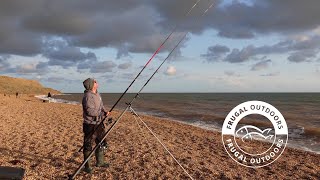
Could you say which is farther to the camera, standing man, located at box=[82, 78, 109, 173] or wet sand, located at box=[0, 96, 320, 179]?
wet sand, located at box=[0, 96, 320, 179]

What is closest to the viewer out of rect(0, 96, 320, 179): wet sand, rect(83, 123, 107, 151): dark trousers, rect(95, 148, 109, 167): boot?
rect(83, 123, 107, 151): dark trousers

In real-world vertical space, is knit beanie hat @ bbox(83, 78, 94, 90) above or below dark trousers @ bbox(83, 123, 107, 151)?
above

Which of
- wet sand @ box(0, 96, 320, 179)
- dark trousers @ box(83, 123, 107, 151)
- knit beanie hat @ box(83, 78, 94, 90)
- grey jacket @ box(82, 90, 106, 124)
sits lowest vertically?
wet sand @ box(0, 96, 320, 179)

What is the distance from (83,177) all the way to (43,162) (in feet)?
6.38

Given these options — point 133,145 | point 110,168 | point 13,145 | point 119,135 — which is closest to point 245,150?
point 133,145

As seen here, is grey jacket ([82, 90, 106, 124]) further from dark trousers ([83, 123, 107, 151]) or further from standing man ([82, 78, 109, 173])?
dark trousers ([83, 123, 107, 151])

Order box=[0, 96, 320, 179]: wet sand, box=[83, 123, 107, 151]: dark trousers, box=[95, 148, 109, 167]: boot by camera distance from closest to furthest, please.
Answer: box=[83, 123, 107, 151]: dark trousers < box=[0, 96, 320, 179]: wet sand < box=[95, 148, 109, 167]: boot

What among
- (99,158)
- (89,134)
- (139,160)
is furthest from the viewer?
(139,160)

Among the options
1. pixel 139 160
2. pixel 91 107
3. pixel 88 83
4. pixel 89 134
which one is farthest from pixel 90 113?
pixel 139 160

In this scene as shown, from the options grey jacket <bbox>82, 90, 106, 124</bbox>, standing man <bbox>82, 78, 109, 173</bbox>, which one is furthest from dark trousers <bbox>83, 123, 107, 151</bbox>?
grey jacket <bbox>82, 90, 106, 124</bbox>

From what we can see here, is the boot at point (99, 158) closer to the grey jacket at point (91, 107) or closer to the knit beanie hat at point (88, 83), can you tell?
the grey jacket at point (91, 107)

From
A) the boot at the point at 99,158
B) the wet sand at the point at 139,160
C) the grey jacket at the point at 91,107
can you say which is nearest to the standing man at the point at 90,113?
the grey jacket at the point at 91,107

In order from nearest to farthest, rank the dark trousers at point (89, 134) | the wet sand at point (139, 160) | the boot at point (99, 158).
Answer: the dark trousers at point (89, 134), the wet sand at point (139, 160), the boot at point (99, 158)

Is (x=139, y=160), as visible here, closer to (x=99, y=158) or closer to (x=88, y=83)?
(x=99, y=158)
